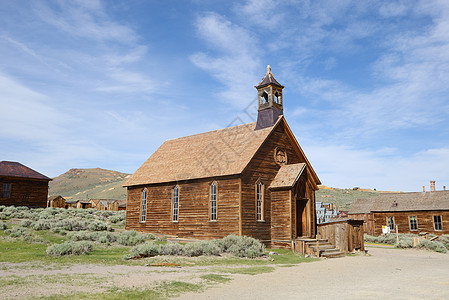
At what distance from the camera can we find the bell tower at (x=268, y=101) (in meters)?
24.8

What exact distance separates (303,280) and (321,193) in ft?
269

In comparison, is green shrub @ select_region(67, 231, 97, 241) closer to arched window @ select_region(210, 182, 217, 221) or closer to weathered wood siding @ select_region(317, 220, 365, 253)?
arched window @ select_region(210, 182, 217, 221)

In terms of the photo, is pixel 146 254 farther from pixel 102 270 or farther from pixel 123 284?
pixel 123 284

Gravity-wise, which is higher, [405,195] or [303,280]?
[405,195]

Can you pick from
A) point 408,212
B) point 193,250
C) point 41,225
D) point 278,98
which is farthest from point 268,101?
point 408,212

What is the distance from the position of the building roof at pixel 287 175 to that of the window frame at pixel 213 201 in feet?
11.6

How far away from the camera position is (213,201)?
23125 millimetres

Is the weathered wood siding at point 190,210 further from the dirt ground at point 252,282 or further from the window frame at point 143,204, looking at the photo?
the dirt ground at point 252,282

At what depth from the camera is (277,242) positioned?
2208cm

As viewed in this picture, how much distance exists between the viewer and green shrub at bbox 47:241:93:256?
49.6 ft

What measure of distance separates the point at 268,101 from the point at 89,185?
409 feet

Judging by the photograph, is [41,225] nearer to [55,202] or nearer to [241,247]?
[241,247]

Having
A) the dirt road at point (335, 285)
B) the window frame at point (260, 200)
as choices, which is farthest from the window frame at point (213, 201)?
the dirt road at point (335, 285)

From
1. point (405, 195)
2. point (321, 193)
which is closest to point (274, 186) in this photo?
point (405, 195)
